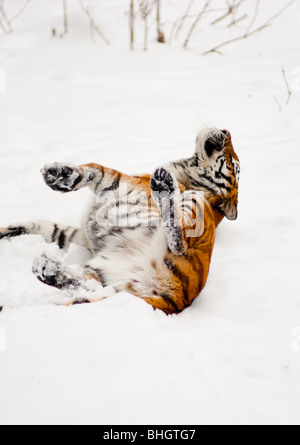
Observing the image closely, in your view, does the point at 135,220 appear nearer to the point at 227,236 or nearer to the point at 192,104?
the point at 227,236

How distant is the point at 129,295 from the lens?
1.63m

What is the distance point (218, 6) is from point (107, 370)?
6.70 m

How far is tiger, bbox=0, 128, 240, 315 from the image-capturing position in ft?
5.74

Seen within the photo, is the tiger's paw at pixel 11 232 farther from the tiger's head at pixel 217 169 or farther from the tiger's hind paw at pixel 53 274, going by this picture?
the tiger's head at pixel 217 169

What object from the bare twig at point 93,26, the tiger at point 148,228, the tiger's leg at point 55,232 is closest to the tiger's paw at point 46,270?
the tiger at point 148,228

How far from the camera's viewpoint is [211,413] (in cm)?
114

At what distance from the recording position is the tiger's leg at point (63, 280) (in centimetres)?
164

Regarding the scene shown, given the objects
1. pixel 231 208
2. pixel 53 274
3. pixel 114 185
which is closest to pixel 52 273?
pixel 53 274

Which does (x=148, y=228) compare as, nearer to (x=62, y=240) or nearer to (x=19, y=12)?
(x=62, y=240)

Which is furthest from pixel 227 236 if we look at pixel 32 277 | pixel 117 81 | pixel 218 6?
pixel 218 6

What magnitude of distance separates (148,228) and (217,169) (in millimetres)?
592

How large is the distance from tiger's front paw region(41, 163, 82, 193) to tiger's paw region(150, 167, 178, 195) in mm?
443

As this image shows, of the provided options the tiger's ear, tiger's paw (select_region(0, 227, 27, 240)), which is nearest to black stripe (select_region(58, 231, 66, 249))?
tiger's paw (select_region(0, 227, 27, 240))

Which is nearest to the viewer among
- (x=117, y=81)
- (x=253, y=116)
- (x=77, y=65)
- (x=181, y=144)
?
(x=181, y=144)
